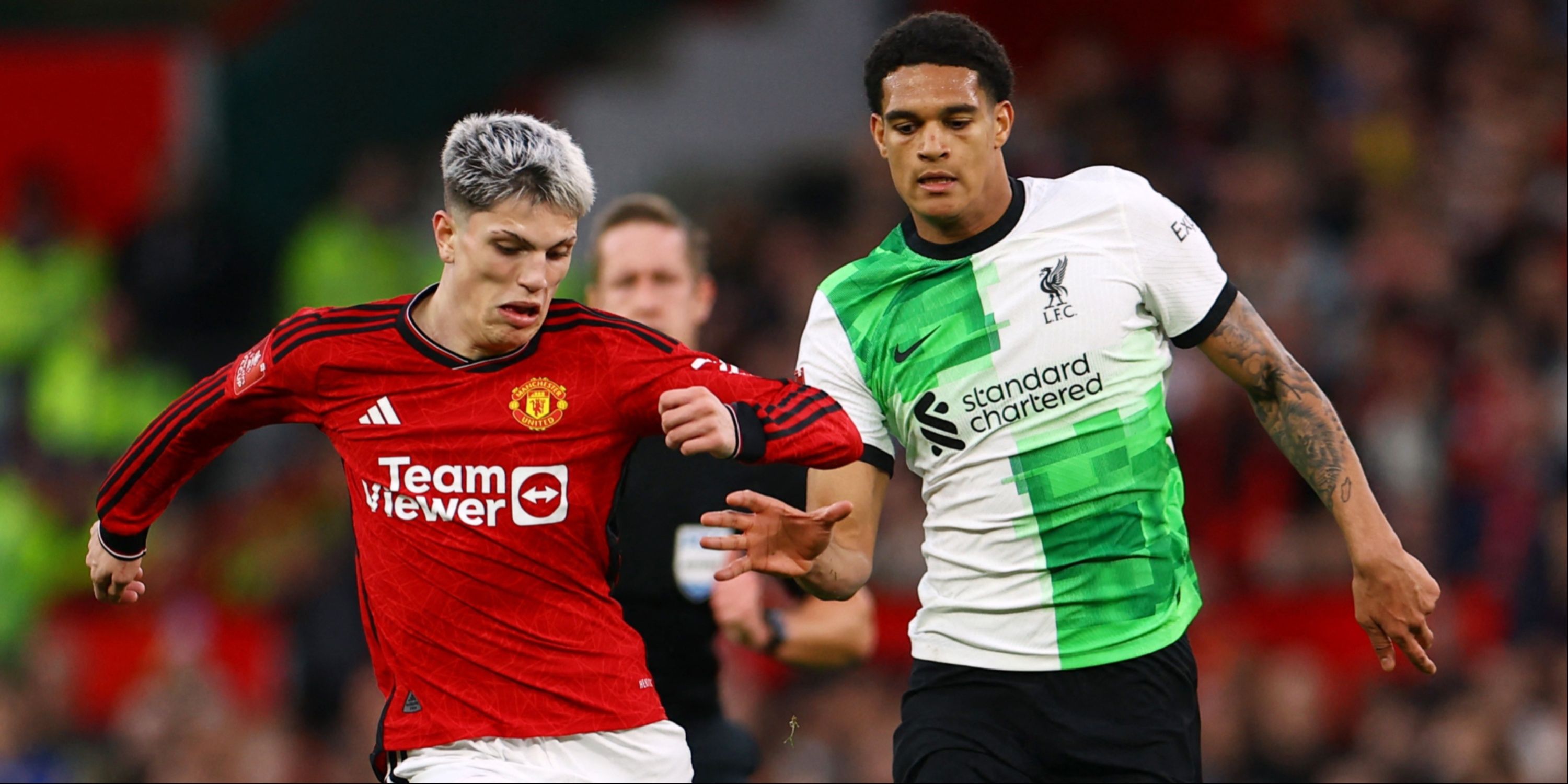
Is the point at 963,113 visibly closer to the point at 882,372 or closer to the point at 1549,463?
the point at 882,372

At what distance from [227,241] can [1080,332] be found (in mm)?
10478

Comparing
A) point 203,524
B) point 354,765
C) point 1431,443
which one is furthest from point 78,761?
point 1431,443

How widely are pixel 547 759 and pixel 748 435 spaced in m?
0.83

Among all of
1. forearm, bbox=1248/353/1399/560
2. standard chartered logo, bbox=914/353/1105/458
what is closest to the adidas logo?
standard chartered logo, bbox=914/353/1105/458

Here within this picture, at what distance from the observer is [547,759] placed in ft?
13.5

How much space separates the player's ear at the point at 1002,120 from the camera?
4.67 meters

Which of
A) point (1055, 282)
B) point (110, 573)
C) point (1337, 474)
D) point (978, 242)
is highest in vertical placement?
point (978, 242)

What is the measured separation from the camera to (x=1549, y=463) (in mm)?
8930

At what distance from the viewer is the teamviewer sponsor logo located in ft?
13.6

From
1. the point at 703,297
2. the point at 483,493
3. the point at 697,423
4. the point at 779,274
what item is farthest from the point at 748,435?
the point at 779,274

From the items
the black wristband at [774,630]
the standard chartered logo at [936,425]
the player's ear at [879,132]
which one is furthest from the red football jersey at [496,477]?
the black wristband at [774,630]

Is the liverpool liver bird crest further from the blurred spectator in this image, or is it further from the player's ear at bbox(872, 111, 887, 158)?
the blurred spectator

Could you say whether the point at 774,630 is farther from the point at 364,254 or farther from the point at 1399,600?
the point at 364,254

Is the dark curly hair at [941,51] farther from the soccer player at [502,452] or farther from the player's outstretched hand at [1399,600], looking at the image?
the player's outstretched hand at [1399,600]
